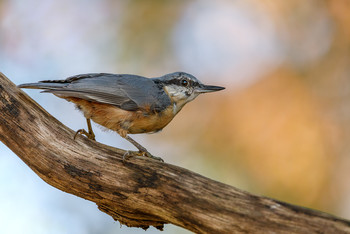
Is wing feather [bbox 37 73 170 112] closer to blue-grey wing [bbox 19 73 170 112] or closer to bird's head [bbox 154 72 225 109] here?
blue-grey wing [bbox 19 73 170 112]

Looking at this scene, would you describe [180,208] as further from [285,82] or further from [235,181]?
[285,82]

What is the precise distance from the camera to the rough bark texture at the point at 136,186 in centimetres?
272

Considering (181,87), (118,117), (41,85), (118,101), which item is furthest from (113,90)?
(181,87)

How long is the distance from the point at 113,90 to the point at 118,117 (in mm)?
267

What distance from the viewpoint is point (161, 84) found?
4.33 meters

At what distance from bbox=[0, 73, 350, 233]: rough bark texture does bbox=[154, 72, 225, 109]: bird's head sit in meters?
1.17

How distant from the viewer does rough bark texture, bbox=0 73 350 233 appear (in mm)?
2719

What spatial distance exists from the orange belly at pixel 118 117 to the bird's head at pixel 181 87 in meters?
0.42

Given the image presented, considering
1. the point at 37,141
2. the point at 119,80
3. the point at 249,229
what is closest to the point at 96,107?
the point at 119,80

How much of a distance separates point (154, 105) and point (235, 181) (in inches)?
73.3

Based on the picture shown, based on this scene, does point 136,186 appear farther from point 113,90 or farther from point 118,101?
point 113,90

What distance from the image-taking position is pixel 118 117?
12.5 ft

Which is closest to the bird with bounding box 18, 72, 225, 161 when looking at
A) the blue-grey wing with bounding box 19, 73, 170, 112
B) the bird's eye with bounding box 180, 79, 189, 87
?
the blue-grey wing with bounding box 19, 73, 170, 112

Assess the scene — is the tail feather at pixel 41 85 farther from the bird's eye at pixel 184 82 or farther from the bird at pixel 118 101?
the bird's eye at pixel 184 82
